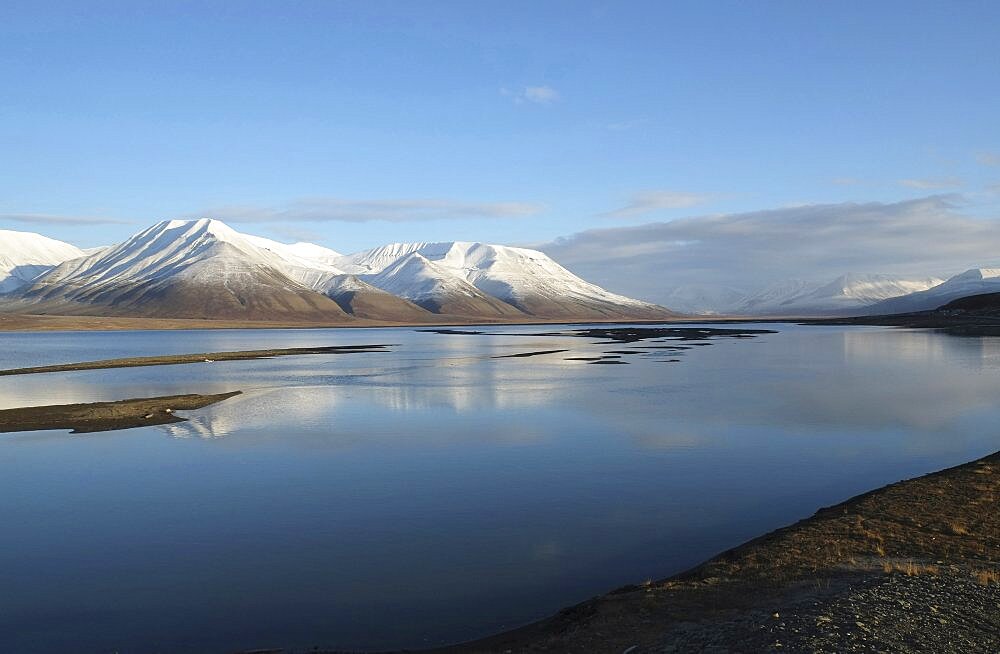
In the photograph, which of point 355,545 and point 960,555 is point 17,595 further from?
point 960,555

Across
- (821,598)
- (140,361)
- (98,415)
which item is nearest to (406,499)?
(821,598)

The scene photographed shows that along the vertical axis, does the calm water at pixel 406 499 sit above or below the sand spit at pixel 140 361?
below

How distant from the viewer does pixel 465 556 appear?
18.3 m

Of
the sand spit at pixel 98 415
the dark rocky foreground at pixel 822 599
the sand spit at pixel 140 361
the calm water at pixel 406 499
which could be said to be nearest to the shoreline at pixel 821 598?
the dark rocky foreground at pixel 822 599

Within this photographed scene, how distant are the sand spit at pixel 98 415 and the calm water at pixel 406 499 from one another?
6.01 ft

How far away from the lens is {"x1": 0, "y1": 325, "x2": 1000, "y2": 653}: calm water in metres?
15.3

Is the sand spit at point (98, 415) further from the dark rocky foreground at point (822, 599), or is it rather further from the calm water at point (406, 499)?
the dark rocky foreground at point (822, 599)

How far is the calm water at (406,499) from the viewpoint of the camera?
604 inches

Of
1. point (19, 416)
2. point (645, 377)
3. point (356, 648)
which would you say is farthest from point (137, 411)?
point (645, 377)

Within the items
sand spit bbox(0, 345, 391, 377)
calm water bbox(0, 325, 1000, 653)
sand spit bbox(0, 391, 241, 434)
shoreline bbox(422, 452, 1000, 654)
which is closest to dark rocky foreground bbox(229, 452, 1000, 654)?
shoreline bbox(422, 452, 1000, 654)

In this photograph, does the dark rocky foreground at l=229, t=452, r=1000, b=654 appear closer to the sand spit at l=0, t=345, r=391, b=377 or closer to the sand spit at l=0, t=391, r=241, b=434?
the sand spit at l=0, t=391, r=241, b=434

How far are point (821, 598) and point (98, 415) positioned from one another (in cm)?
4254

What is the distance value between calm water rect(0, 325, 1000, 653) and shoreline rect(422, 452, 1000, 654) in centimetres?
129

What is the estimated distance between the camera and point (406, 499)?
2400 centimetres
